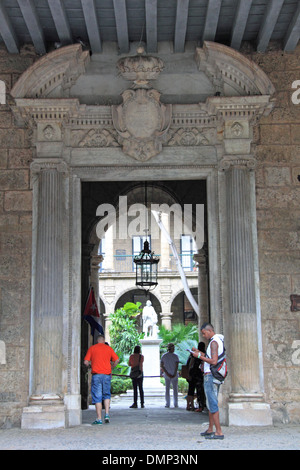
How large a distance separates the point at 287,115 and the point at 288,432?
4.78 meters

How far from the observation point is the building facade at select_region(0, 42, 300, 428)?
352 inches

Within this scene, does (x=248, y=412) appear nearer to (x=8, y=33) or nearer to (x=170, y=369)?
(x=170, y=369)

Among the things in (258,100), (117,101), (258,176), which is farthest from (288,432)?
(117,101)

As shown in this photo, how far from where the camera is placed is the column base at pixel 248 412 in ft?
27.8

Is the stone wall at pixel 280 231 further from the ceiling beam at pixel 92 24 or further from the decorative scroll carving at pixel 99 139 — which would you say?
the ceiling beam at pixel 92 24

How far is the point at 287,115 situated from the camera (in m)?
9.76

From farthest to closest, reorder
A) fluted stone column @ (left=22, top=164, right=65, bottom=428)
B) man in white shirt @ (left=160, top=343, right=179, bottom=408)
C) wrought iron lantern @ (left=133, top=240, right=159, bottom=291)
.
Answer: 1. man in white shirt @ (left=160, top=343, right=179, bottom=408)
2. wrought iron lantern @ (left=133, top=240, right=159, bottom=291)
3. fluted stone column @ (left=22, top=164, right=65, bottom=428)

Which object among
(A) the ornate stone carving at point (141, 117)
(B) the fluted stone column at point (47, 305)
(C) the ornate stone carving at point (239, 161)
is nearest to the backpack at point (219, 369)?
(B) the fluted stone column at point (47, 305)

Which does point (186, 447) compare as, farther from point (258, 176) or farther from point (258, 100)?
point (258, 100)

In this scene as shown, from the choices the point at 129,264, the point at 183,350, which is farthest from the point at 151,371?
the point at 129,264

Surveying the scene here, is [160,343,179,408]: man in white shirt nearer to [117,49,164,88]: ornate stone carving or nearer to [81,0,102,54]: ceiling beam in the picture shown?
[117,49,164,88]: ornate stone carving

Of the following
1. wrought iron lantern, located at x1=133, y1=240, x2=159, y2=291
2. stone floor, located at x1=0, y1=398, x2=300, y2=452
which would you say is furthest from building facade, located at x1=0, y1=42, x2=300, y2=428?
wrought iron lantern, located at x1=133, y1=240, x2=159, y2=291

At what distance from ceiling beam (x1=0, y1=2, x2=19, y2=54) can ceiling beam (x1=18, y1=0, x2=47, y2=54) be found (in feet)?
0.90
